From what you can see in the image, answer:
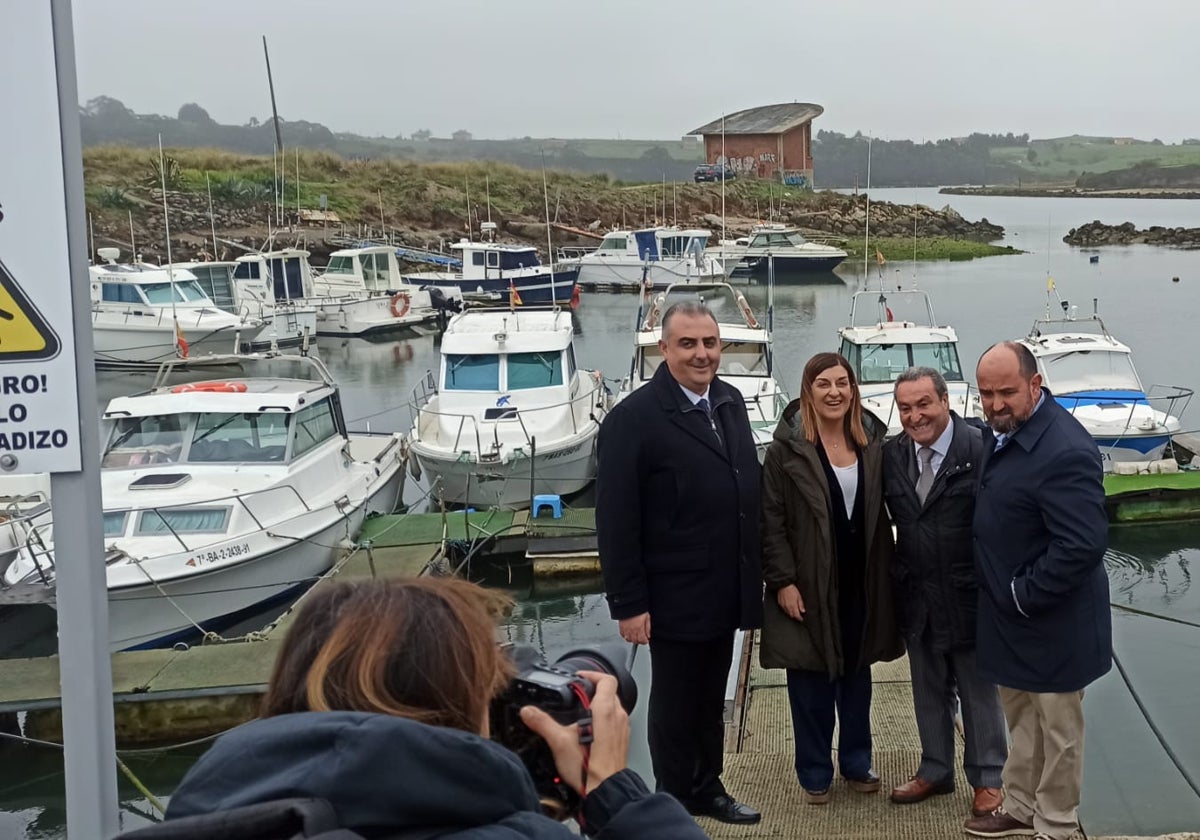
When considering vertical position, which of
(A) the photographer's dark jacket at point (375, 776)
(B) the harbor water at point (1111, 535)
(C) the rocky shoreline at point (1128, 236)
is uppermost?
(C) the rocky shoreline at point (1128, 236)

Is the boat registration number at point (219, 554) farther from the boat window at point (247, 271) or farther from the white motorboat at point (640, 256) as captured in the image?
the white motorboat at point (640, 256)

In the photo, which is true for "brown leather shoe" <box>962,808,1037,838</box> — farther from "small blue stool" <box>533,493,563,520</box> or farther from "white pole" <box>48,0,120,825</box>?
"small blue stool" <box>533,493,563,520</box>

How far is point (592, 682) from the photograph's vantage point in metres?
1.65

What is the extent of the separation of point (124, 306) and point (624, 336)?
→ 1255 cm

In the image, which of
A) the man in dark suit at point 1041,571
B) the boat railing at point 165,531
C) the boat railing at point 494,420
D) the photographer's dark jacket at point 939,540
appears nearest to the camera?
the man in dark suit at point 1041,571

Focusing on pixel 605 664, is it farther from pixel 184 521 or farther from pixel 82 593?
pixel 184 521

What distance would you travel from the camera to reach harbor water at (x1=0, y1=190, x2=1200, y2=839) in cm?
683

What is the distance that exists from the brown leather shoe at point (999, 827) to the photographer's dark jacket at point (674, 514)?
1.05 meters

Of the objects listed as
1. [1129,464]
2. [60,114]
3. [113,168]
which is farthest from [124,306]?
[113,168]

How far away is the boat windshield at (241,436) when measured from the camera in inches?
398

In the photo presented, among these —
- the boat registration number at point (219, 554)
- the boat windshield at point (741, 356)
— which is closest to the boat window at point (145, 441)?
the boat registration number at point (219, 554)

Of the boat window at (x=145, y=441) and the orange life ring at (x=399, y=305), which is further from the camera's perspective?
the orange life ring at (x=399, y=305)

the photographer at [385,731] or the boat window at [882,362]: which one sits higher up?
the photographer at [385,731]

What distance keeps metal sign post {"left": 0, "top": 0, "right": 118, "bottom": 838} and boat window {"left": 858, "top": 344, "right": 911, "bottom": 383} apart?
41.4ft
